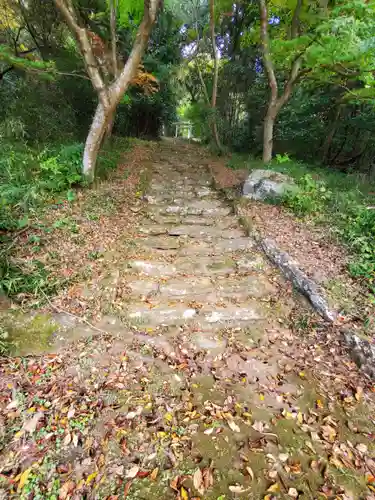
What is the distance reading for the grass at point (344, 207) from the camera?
3.63m

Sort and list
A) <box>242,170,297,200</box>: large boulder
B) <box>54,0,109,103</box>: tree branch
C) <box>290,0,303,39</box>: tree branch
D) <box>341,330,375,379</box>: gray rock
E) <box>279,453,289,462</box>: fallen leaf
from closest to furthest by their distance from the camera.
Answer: <box>279,453,289,462</box>: fallen leaf < <box>341,330,375,379</box>: gray rock < <box>54,0,109,103</box>: tree branch < <box>242,170,297,200</box>: large boulder < <box>290,0,303,39</box>: tree branch

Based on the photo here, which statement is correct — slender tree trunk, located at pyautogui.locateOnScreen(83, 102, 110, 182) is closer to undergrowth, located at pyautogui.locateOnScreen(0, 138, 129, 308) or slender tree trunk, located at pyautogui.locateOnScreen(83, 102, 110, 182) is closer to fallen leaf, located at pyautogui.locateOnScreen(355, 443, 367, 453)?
undergrowth, located at pyautogui.locateOnScreen(0, 138, 129, 308)

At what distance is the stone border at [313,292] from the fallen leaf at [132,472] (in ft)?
7.53

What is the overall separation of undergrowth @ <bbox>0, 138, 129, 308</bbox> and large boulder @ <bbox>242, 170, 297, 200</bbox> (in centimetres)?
358

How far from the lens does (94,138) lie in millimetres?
5180

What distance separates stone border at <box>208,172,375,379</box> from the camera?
101 inches

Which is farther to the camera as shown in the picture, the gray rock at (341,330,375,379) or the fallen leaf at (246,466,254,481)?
the gray rock at (341,330,375,379)

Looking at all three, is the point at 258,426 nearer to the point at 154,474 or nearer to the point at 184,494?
the point at 184,494

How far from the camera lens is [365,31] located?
4105 mm

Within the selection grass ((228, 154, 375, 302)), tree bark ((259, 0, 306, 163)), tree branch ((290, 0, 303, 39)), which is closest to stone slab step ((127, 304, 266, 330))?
grass ((228, 154, 375, 302))

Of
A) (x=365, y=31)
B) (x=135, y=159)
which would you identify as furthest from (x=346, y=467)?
(x=135, y=159)

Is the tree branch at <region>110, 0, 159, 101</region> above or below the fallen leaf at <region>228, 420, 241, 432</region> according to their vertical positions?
above

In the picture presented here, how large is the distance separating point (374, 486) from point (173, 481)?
1.41 m

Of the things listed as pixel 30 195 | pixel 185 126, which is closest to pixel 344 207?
pixel 30 195
